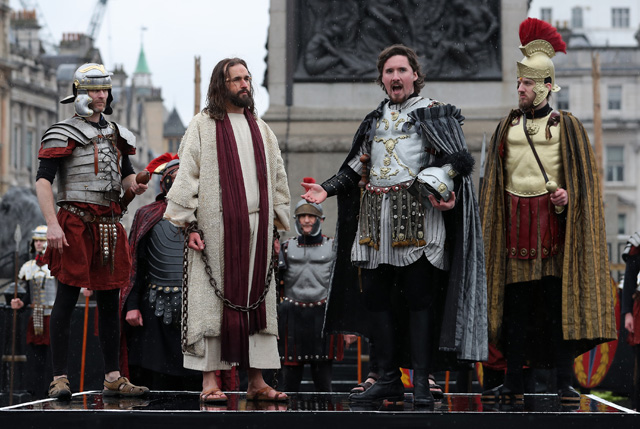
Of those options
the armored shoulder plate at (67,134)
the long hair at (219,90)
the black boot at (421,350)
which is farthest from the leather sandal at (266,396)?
the armored shoulder plate at (67,134)

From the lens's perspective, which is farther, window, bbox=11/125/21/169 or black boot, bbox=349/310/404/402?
window, bbox=11/125/21/169

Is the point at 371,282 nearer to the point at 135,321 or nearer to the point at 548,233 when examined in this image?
the point at 548,233

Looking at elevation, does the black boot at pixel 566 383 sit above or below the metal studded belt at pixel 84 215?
→ below

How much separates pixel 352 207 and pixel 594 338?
1.79 m

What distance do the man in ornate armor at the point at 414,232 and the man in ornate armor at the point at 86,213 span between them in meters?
1.34

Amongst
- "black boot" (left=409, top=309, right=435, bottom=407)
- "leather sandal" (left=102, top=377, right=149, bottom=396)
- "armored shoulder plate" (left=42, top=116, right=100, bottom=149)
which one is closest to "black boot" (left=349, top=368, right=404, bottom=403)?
"black boot" (left=409, top=309, right=435, bottom=407)

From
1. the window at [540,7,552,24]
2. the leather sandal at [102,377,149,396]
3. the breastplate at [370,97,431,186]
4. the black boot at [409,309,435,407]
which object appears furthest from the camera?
the window at [540,7,552,24]

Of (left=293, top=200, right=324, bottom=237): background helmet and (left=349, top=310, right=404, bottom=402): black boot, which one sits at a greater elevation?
(left=293, top=200, right=324, bottom=237): background helmet

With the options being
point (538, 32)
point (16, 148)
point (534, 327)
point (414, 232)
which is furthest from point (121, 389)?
point (16, 148)

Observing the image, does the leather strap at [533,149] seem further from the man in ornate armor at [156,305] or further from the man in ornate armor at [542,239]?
the man in ornate armor at [156,305]

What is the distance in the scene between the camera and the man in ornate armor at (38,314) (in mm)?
14023

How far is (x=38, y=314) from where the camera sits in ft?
46.6

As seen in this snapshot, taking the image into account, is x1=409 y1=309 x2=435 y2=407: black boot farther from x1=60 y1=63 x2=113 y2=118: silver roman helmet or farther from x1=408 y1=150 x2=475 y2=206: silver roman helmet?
x1=60 y1=63 x2=113 y2=118: silver roman helmet

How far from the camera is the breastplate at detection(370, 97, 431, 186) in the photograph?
22.8 feet
